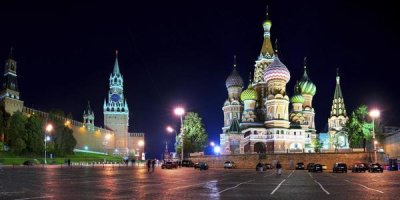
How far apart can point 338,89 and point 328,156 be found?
4059 centimetres

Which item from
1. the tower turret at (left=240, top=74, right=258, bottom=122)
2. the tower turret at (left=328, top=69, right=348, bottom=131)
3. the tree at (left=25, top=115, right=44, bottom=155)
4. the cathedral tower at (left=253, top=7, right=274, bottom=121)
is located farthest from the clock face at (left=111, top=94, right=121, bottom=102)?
the tower turret at (left=328, top=69, right=348, bottom=131)

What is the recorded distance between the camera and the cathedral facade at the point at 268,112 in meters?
85.9

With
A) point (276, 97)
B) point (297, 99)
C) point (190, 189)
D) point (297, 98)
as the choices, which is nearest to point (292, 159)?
point (276, 97)

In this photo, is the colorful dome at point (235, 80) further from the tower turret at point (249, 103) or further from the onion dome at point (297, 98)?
the onion dome at point (297, 98)

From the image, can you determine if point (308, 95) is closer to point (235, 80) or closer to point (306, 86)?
point (306, 86)

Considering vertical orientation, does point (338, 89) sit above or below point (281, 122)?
above

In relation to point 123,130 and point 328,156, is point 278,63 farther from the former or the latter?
point 123,130

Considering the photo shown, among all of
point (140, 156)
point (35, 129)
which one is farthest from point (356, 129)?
point (140, 156)

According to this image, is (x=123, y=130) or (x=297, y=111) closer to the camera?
(x=297, y=111)

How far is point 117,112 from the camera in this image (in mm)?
163500

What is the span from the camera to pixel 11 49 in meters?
103

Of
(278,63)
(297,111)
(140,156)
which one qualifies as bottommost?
(140,156)

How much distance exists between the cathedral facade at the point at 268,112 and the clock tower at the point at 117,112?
6480cm

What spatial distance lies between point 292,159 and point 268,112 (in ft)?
66.9
